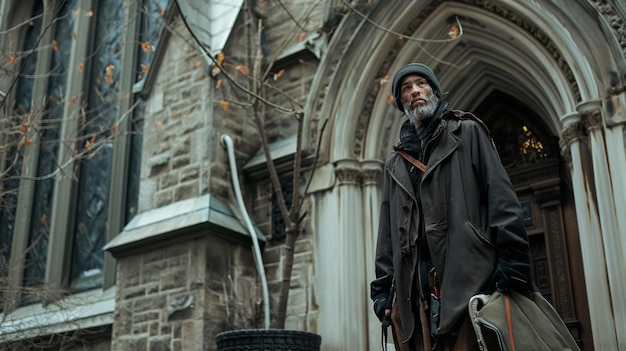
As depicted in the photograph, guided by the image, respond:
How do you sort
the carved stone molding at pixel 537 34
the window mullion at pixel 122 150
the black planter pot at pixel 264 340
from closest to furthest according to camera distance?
the black planter pot at pixel 264 340 → the carved stone molding at pixel 537 34 → the window mullion at pixel 122 150

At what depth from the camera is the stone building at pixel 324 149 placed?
573cm

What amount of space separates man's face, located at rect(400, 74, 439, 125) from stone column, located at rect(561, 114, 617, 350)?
2825mm

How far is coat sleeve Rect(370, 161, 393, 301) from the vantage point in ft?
9.95

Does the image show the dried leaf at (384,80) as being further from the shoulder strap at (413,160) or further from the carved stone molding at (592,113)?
the shoulder strap at (413,160)

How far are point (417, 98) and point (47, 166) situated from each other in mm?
8852

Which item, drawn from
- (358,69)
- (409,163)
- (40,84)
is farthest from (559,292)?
(40,84)

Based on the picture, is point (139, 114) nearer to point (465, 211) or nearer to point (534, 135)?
point (534, 135)

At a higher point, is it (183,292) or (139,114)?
(139,114)

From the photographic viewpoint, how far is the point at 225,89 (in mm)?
7449

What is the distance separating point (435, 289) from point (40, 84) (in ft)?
32.7

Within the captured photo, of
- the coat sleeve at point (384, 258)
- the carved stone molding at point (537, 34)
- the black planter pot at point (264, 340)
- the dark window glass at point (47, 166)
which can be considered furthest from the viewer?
the dark window glass at point (47, 166)

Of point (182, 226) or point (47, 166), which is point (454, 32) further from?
point (47, 166)

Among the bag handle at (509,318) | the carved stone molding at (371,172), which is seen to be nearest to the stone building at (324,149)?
the carved stone molding at (371,172)

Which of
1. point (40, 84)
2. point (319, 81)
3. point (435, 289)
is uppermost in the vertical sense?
point (40, 84)
